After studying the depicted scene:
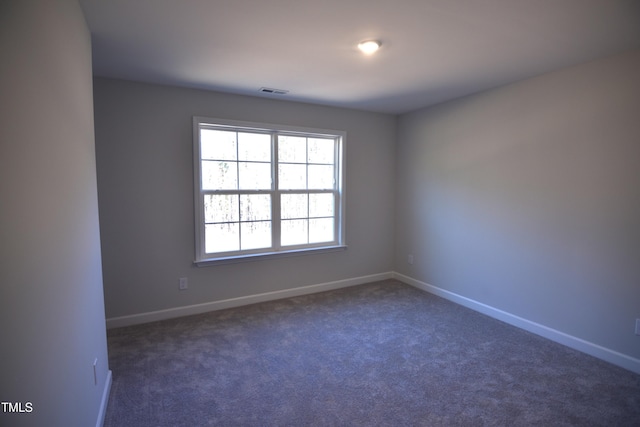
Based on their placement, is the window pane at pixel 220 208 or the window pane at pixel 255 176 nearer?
the window pane at pixel 220 208

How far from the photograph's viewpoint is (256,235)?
3.96 meters

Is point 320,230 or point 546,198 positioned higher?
point 546,198

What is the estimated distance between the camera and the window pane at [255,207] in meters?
3.85

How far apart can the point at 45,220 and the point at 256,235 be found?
2.79 metres

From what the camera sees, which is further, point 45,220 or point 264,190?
point 264,190

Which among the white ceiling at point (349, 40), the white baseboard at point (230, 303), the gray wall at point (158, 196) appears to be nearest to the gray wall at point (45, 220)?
the white ceiling at point (349, 40)

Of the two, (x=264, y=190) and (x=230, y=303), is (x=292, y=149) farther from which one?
(x=230, y=303)

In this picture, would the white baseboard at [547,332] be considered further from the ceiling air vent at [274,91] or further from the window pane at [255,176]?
the ceiling air vent at [274,91]

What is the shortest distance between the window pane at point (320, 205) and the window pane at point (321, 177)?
13cm

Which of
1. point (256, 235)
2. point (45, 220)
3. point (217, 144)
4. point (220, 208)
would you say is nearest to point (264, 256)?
point (256, 235)

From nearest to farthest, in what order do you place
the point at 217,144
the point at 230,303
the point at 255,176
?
1. the point at 217,144
2. the point at 230,303
3. the point at 255,176

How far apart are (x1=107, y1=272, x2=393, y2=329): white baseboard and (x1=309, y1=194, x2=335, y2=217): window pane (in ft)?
3.07

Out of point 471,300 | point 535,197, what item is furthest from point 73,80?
point 471,300

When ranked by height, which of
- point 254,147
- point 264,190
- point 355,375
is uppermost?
point 254,147
